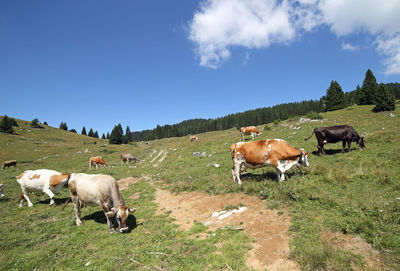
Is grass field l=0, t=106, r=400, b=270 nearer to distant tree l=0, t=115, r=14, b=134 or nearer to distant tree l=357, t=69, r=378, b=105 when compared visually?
distant tree l=357, t=69, r=378, b=105

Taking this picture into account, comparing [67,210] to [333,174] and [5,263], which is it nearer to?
[5,263]

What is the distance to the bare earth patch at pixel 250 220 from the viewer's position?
501 cm

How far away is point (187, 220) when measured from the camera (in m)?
8.48

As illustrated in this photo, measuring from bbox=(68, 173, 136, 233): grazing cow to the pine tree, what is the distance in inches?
2995

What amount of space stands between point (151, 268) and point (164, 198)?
745 cm

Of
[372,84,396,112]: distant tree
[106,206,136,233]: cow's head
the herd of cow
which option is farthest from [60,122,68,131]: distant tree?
[372,84,396,112]: distant tree

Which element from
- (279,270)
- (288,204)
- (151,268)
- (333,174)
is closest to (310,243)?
(279,270)

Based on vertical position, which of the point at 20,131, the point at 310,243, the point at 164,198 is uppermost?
the point at 20,131

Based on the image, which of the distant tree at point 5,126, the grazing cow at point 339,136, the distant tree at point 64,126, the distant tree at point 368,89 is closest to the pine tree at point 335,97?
the distant tree at point 368,89

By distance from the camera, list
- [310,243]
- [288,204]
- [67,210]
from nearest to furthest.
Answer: [310,243]
[288,204]
[67,210]

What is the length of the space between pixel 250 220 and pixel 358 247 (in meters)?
3.24

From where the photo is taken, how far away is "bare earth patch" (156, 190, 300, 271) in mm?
5005

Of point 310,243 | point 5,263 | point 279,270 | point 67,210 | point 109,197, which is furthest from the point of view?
point 67,210

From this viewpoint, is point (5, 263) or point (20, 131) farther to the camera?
point (20, 131)
